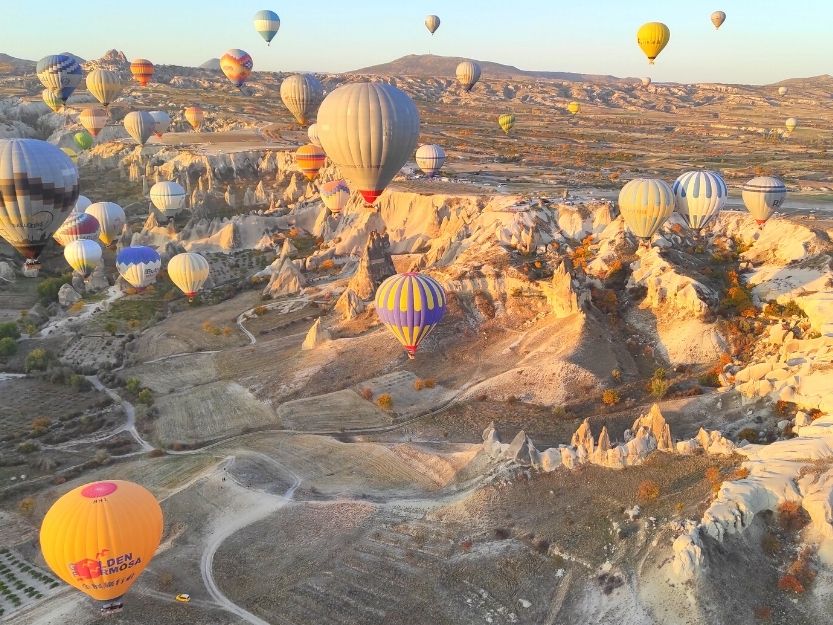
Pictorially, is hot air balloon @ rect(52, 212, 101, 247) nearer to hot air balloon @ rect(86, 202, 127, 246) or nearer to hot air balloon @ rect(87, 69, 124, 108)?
hot air balloon @ rect(86, 202, 127, 246)

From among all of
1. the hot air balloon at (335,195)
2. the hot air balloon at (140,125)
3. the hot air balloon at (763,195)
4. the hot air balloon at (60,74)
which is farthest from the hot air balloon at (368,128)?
the hot air balloon at (60,74)

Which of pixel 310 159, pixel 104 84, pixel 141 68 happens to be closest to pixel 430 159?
pixel 310 159

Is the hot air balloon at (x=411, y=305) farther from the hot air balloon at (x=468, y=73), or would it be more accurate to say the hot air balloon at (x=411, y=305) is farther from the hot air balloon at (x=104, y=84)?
the hot air balloon at (x=468, y=73)

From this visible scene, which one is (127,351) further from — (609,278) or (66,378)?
(609,278)

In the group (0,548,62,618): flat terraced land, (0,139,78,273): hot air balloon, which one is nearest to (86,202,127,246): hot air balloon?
(0,139,78,273): hot air balloon

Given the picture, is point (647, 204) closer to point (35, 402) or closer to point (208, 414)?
point (208, 414)

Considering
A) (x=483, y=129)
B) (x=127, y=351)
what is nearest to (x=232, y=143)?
(x=483, y=129)

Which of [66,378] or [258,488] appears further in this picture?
[66,378]
